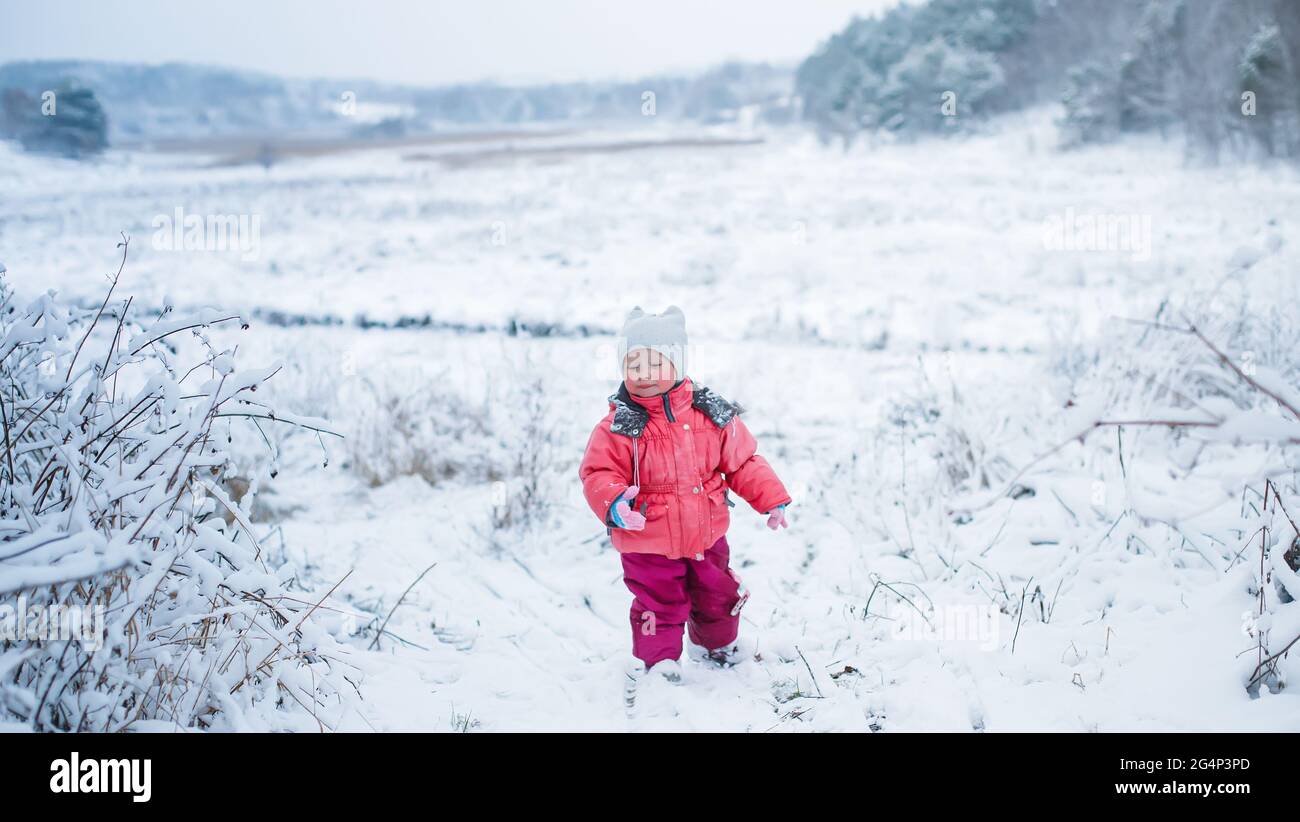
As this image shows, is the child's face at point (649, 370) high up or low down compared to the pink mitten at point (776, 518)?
up

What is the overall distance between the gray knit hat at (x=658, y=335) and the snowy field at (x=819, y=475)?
1.15 meters

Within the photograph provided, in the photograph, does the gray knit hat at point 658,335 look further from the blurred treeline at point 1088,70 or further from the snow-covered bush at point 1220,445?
the blurred treeline at point 1088,70

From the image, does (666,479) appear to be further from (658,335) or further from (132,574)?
(132,574)

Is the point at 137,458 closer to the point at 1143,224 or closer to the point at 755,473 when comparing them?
the point at 755,473

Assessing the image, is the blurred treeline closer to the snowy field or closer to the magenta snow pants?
the snowy field

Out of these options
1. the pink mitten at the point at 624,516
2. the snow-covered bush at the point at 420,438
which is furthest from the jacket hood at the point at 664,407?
the snow-covered bush at the point at 420,438

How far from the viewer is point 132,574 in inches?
83.1

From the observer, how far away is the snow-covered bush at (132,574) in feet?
6.07

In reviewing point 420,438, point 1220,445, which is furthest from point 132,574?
point 1220,445

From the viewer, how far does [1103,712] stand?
2.29 meters

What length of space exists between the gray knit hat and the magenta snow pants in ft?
2.34

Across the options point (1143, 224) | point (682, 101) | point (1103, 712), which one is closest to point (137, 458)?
point (1103, 712)

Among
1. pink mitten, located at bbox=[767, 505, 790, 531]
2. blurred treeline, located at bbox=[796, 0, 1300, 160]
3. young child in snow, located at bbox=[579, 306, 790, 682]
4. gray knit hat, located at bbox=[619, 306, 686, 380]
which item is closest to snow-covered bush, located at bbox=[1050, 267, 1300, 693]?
pink mitten, located at bbox=[767, 505, 790, 531]
